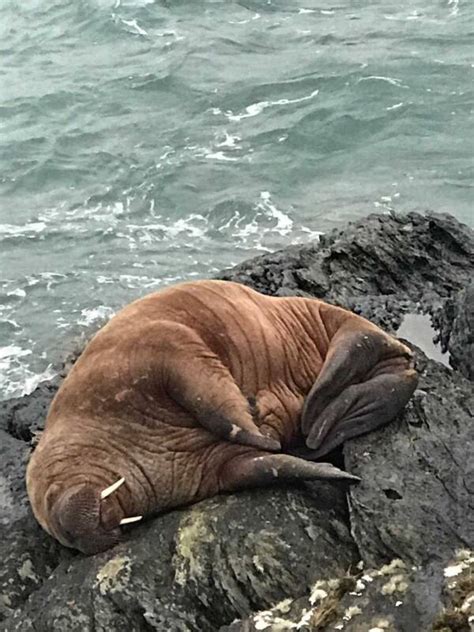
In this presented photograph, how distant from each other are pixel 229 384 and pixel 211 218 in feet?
35.2

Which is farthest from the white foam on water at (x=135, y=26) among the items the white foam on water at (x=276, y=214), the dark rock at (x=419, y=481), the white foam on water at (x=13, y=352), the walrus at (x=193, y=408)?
the dark rock at (x=419, y=481)

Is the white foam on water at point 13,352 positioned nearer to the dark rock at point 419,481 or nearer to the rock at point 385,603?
the dark rock at point 419,481

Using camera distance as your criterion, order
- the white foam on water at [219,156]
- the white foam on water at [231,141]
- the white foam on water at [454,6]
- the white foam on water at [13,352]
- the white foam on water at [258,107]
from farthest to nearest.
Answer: the white foam on water at [454,6] < the white foam on water at [258,107] < the white foam on water at [231,141] < the white foam on water at [219,156] < the white foam on water at [13,352]

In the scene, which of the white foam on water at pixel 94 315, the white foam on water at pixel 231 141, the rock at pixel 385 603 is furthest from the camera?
the white foam on water at pixel 231 141

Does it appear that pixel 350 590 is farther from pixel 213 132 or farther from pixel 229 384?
pixel 213 132

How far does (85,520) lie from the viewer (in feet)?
16.3

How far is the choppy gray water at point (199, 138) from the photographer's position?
1445cm

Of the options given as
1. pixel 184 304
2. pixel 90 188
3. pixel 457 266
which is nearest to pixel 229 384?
pixel 184 304

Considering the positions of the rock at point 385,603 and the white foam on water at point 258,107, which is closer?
the rock at point 385,603

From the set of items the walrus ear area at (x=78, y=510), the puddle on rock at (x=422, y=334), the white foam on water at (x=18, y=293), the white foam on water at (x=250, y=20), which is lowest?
the white foam on water at (x=18, y=293)

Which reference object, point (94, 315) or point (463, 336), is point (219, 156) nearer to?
point (94, 315)

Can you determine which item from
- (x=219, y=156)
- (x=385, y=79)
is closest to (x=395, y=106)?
(x=385, y=79)

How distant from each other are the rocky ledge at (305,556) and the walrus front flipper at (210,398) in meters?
0.30

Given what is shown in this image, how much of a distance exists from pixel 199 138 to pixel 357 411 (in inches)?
558
